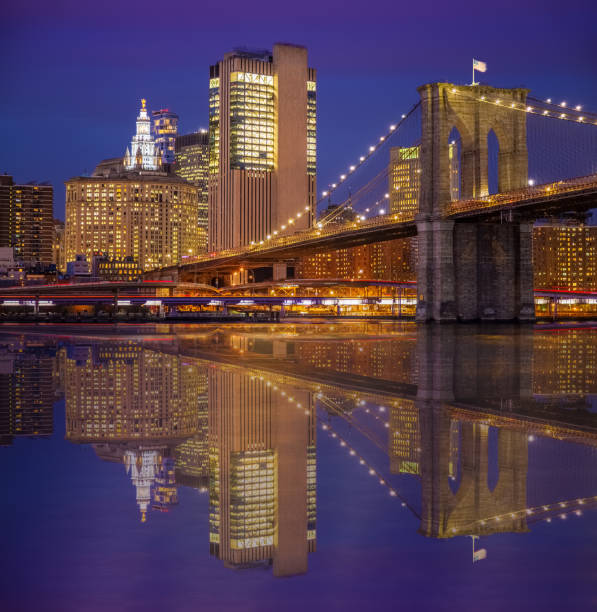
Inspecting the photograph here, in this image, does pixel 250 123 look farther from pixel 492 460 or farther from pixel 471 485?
pixel 471 485

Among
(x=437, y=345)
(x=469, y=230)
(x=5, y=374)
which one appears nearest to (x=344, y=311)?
(x=469, y=230)

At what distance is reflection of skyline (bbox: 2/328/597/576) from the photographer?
6117mm

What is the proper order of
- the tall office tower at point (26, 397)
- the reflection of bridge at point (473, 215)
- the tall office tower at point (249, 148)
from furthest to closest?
1. the tall office tower at point (249, 148)
2. the reflection of bridge at point (473, 215)
3. the tall office tower at point (26, 397)

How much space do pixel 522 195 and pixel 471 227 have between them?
731 cm

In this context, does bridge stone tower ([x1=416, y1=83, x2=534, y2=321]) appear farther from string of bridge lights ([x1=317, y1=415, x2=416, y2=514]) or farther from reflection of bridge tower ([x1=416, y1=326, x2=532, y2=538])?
string of bridge lights ([x1=317, y1=415, x2=416, y2=514])

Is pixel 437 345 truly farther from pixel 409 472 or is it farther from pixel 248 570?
pixel 248 570

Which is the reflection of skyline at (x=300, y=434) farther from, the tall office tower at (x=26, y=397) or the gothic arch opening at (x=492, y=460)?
the tall office tower at (x=26, y=397)

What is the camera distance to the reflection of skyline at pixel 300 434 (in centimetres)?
612

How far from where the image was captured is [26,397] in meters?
14.3

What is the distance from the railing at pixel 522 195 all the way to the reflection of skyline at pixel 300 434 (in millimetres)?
28679

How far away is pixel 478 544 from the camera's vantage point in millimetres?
5473

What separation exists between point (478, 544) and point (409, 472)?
2.33 meters

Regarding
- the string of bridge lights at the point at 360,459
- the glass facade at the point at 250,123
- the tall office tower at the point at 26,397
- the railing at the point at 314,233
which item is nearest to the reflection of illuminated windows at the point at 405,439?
the string of bridge lights at the point at 360,459

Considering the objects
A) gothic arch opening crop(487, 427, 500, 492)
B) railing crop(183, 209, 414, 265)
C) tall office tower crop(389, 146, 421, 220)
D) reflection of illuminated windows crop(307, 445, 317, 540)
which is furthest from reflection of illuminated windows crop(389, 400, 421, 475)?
tall office tower crop(389, 146, 421, 220)
